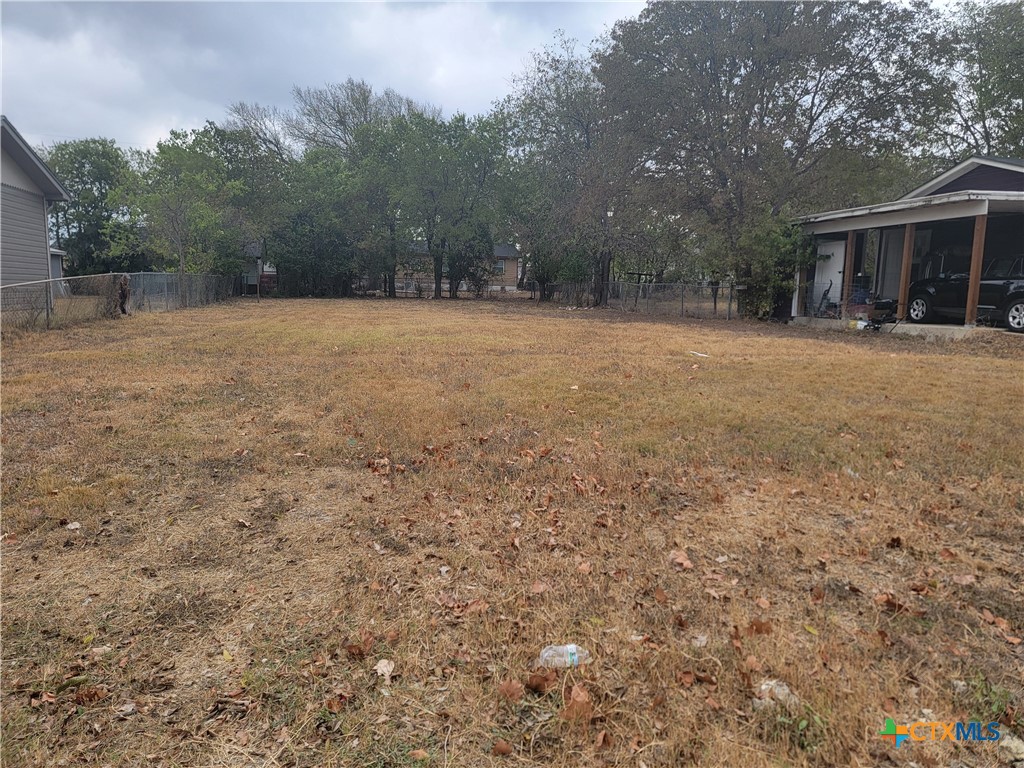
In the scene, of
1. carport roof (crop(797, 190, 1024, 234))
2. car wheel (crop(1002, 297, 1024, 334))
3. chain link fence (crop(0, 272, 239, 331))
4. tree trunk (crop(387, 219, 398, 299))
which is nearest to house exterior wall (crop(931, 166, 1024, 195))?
carport roof (crop(797, 190, 1024, 234))

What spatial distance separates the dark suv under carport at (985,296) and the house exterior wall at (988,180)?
209 centimetres

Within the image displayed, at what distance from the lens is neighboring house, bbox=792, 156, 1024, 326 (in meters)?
13.6

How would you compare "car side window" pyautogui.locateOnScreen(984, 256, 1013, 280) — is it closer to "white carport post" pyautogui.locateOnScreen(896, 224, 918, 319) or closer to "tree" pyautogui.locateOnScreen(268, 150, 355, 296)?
"white carport post" pyautogui.locateOnScreen(896, 224, 918, 319)

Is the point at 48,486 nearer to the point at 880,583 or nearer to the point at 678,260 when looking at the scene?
the point at 880,583

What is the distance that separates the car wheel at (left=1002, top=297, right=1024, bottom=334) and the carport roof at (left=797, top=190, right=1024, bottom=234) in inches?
82.9

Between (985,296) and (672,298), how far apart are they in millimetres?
11554

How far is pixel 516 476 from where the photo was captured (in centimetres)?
462

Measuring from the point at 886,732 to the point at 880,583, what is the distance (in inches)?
44.9

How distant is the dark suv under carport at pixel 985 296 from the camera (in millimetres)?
13000

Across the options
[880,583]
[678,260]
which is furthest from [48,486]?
[678,260]

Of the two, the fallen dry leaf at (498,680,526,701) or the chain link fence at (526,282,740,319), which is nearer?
the fallen dry leaf at (498,680,526,701)

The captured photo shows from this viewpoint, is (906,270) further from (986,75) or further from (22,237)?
(22,237)

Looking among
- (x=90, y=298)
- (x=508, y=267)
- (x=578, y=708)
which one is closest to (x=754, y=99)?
(x=90, y=298)

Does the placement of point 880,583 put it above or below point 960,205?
below
